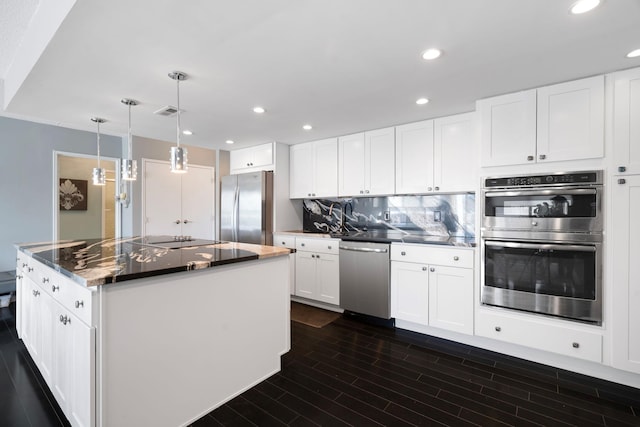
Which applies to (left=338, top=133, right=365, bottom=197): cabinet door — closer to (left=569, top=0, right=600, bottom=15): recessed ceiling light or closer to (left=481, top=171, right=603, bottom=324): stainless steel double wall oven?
(left=481, top=171, right=603, bottom=324): stainless steel double wall oven

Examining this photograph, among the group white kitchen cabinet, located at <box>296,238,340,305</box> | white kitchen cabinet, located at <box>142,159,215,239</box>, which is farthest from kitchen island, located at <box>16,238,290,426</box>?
white kitchen cabinet, located at <box>142,159,215,239</box>

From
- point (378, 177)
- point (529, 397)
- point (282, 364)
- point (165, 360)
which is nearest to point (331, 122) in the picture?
point (378, 177)

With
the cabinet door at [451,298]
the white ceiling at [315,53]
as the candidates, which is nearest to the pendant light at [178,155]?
the white ceiling at [315,53]

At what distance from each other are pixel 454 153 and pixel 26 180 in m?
5.14

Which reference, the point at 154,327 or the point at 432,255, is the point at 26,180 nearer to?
the point at 154,327

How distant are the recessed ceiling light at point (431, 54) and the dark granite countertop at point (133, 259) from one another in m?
1.62

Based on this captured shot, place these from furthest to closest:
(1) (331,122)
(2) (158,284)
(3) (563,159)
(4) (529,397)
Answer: (1) (331,122), (3) (563,159), (4) (529,397), (2) (158,284)

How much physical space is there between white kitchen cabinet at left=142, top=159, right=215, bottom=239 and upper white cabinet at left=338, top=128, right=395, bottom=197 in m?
2.53

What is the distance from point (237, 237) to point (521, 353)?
12.0 ft

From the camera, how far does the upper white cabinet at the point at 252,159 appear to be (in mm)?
4398

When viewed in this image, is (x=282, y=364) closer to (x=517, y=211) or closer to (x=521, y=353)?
(x=521, y=353)

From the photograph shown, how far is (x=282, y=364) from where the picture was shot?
2389mm

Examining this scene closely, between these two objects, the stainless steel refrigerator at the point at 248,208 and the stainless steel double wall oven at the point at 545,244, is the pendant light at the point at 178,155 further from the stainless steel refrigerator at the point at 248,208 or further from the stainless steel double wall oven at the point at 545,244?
the stainless steel double wall oven at the point at 545,244

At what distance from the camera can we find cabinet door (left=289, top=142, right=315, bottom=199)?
427cm
